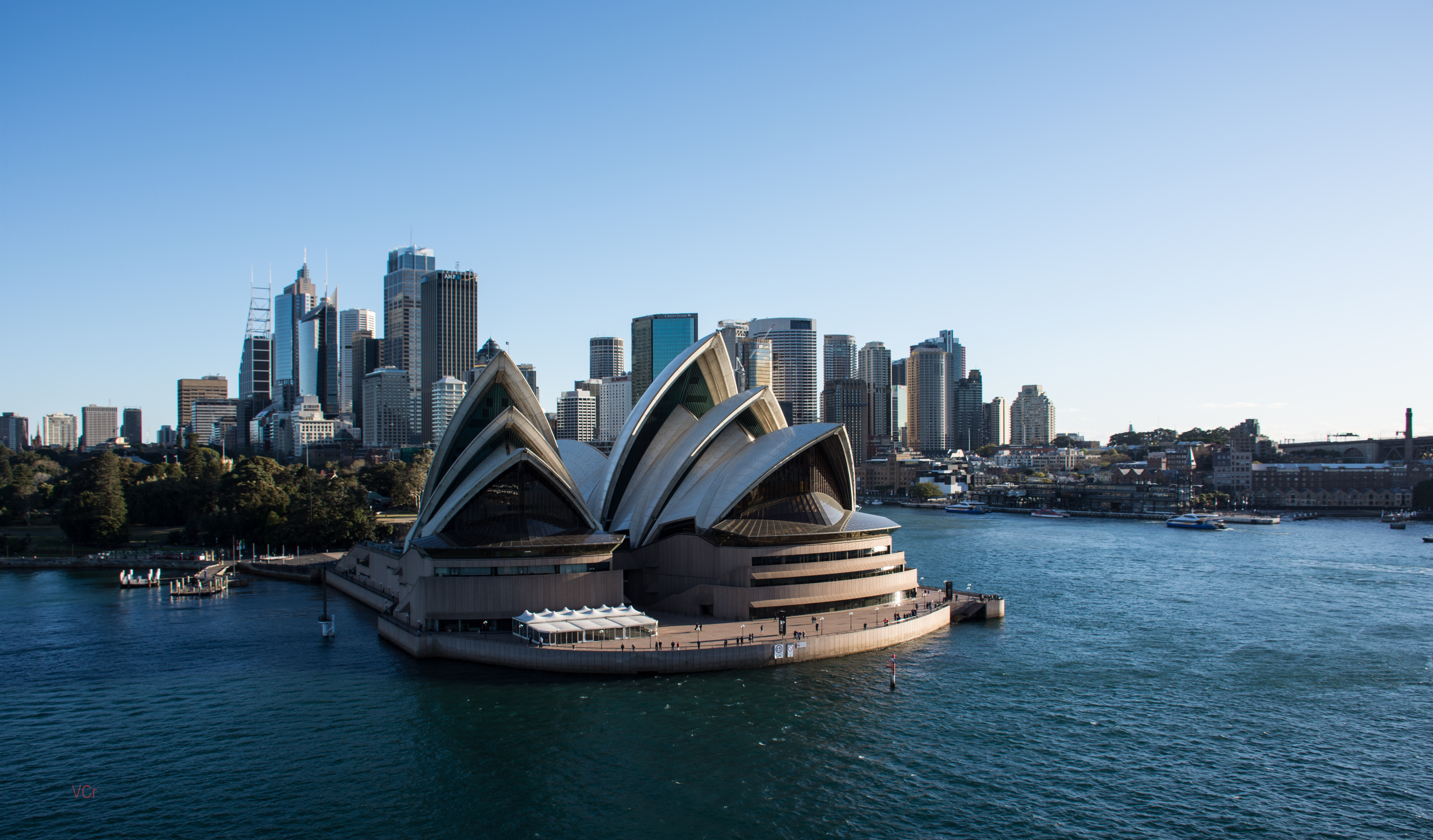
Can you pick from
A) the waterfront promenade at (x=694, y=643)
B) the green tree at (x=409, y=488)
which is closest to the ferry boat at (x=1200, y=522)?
the waterfront promenade at (x=694, y=643)

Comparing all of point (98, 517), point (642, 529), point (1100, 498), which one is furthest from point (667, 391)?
point (1100, 498)

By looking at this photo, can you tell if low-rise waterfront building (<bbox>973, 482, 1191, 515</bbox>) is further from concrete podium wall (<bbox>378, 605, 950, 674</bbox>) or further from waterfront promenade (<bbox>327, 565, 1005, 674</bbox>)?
concrete podium wall (<bbox>378, 605, 950, 674</bbox>)

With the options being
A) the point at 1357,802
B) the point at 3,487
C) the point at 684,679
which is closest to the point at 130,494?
the point at 3,487

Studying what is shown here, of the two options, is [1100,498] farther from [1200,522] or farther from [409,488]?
[409,488]

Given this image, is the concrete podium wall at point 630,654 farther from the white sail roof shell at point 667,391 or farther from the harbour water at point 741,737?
the white sail roof shell at point 667,391

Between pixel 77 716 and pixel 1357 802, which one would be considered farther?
pixel 77 716

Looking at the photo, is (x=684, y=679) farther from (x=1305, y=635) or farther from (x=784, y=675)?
(x=1305, y=635)
